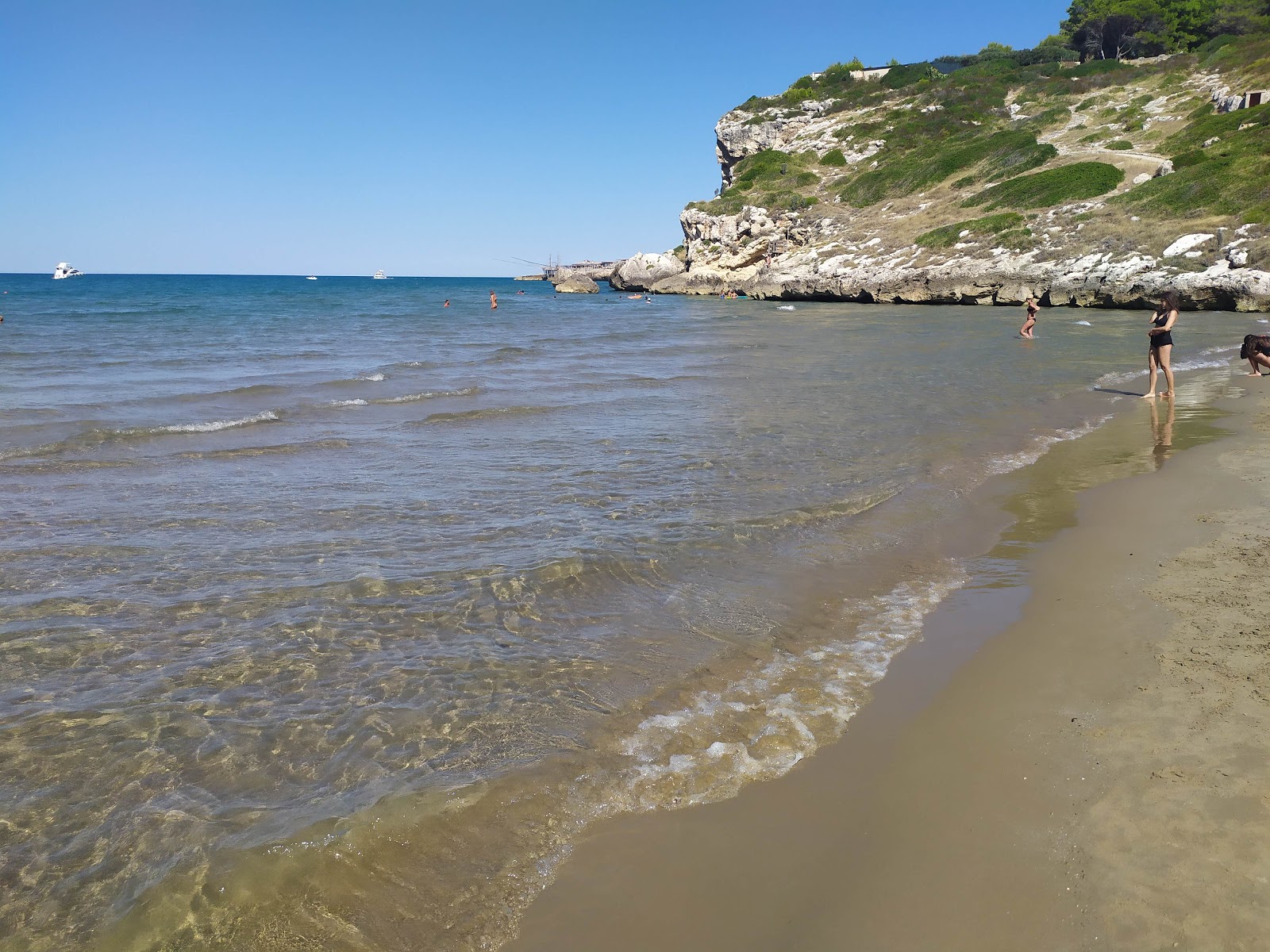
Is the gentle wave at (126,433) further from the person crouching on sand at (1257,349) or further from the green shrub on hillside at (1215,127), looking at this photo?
the green shrub on hillside at (1215,127)

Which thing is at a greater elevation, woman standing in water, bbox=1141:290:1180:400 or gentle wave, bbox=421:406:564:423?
woman standing in water, bbox=1141:290:1180:400

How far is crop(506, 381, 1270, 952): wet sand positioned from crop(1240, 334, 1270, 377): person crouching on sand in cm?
1065

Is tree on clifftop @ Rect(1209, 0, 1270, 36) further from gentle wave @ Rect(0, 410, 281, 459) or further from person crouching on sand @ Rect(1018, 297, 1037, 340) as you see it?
gentle wave @ Rect(0, 410, 281, 459)

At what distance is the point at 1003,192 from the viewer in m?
42.8

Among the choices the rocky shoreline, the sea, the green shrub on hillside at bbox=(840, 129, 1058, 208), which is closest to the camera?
the sea

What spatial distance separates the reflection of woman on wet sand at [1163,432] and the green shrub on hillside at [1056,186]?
103 feet

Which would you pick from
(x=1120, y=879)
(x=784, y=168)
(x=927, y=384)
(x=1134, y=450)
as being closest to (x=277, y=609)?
(x=1120, y=879)

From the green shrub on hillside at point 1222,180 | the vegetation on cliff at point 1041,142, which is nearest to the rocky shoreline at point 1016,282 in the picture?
the vegetation on cliff at point 1041,142

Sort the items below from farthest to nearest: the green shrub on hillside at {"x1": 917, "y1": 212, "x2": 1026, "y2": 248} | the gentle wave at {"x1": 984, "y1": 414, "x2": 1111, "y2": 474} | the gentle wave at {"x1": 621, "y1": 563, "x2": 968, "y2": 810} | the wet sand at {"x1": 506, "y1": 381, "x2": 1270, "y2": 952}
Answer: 1. the green shrub on hillside at {"x1": 917, "y1": 212, "x2": 1026, "y2": 248}
2. the gentle wave at {"x1": 984, "y1": 414, "x2": 1111, "y2": 474}
3. the gentle wave at {"x1": 621, "y1": 563, "x2": 968, "y2": 810}
4. the wet sand at {"x1": 506, "y1": 381, "x2": 1270, "y2": 952}

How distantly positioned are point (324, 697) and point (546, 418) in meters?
8.66

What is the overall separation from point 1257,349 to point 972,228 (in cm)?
2924

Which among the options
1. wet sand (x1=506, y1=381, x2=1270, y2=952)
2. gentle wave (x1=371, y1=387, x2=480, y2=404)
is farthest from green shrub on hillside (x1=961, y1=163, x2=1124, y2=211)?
wet sand (x1=506, y1=381, x2=1270, y2=952)

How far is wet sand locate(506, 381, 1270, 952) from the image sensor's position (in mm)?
2582

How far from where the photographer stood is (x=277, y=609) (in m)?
5.23
